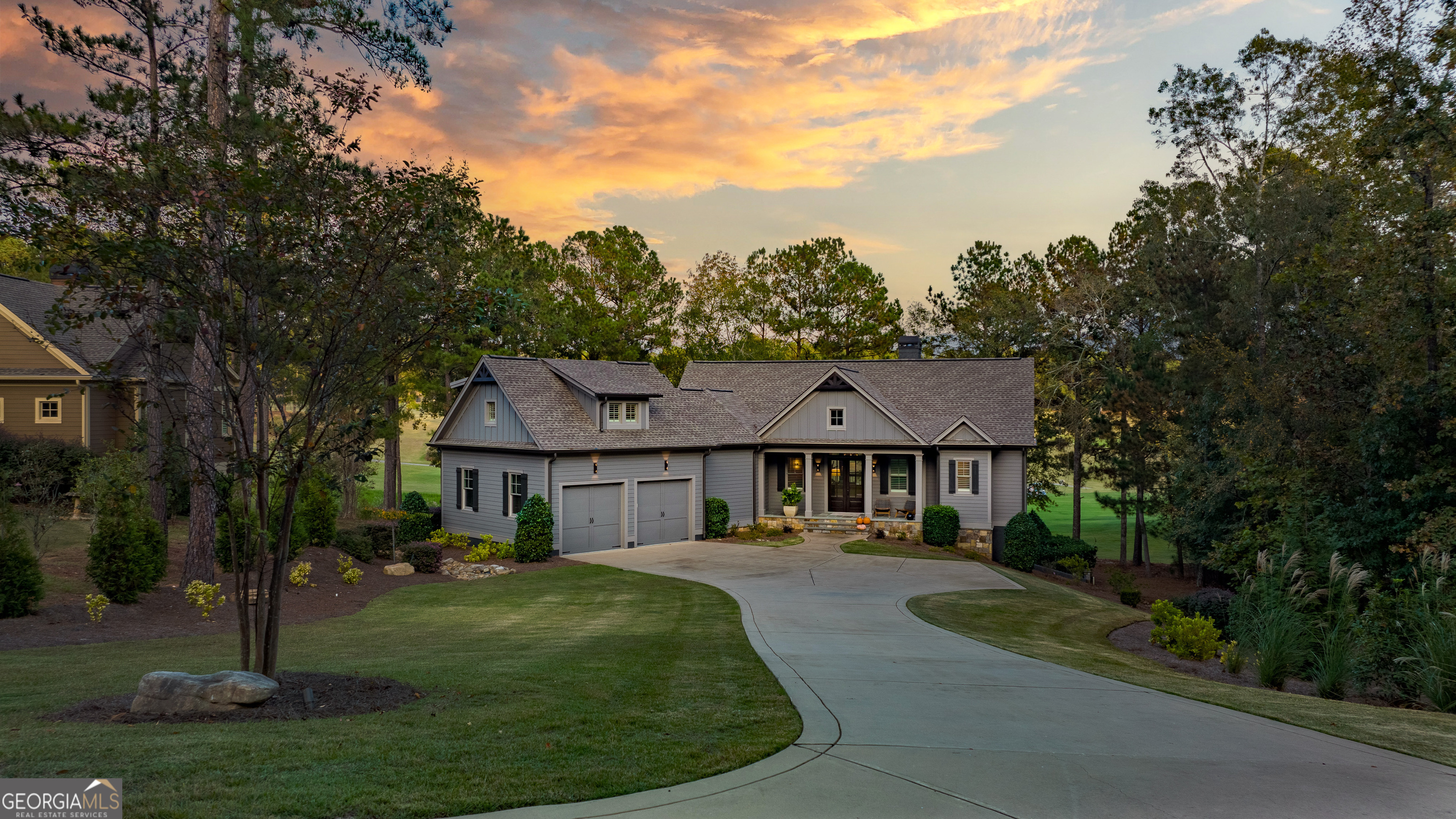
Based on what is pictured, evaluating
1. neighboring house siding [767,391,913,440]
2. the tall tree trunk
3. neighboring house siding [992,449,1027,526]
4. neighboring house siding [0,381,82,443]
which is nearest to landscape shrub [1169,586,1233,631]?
neighboring house siding [992,449,1027,526]

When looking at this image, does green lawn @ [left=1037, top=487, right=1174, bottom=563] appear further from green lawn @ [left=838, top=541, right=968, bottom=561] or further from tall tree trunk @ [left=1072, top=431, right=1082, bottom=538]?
green lawn @ [left=838, top=541, right=968, bottom=561]

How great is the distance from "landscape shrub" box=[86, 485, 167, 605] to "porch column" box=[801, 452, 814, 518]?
22.2m

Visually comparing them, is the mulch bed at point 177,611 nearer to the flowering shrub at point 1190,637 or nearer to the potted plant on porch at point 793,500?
the potted plant on porch at point 793,500

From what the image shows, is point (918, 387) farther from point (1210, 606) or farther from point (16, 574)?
point (16, 574)

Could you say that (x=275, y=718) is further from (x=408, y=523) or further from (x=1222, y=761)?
(x=408, y=523)

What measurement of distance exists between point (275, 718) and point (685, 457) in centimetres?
2182

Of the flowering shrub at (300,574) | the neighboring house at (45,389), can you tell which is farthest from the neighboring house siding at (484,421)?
the neighboring house at (45,389)

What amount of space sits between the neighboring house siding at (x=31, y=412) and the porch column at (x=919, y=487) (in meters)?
30.4

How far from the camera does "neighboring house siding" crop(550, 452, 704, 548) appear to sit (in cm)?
2542

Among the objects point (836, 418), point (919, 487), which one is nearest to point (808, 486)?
point (836, 418)

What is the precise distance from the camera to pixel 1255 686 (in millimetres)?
12188

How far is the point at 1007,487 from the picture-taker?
30.8 meters

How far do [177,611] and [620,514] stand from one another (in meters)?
13.8

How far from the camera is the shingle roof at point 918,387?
31719mm
